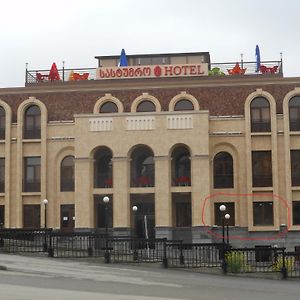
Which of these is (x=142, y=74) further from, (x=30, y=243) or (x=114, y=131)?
(x=30, y=243)

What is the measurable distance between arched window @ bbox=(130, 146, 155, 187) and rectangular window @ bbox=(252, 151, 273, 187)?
23.3 ft

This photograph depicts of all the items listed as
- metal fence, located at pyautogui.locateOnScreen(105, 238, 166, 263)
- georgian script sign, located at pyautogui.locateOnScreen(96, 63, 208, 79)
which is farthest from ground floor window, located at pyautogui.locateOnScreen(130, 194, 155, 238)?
metal fence, located at pyautogui.locateOnScreen(105, 238, 166, 263)

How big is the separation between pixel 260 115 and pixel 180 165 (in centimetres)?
663

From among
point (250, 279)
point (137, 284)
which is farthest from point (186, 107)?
point (137, 284)

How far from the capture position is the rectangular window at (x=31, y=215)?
4762cm

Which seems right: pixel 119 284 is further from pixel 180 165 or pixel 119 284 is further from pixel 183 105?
pixel 183 105

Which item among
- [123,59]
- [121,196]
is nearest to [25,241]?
[121,196]

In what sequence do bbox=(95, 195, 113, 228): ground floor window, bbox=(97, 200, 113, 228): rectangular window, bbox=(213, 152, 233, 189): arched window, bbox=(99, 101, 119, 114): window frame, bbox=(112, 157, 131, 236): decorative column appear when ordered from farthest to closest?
bbox=(99, 101, 119, 114): window frame, bbox=(213, 152, 233, 189): arched window, bbox=(97, 200, 113, 228): rectangular window, bbox=(95, 195, 113, 228): ground floor window, bbox=(112, 157, 131, 236): decorative column

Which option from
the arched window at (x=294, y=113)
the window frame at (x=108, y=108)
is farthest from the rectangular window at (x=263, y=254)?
the window frame at (x=108, y=108)

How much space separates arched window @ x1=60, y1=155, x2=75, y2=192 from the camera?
4788cm

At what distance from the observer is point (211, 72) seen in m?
49.1

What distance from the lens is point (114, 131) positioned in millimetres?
45656

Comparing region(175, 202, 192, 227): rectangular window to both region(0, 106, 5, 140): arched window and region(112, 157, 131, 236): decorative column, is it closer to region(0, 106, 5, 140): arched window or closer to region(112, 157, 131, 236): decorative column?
region(112, 157, 131, 236): decorative column

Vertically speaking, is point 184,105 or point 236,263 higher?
point 184,105
